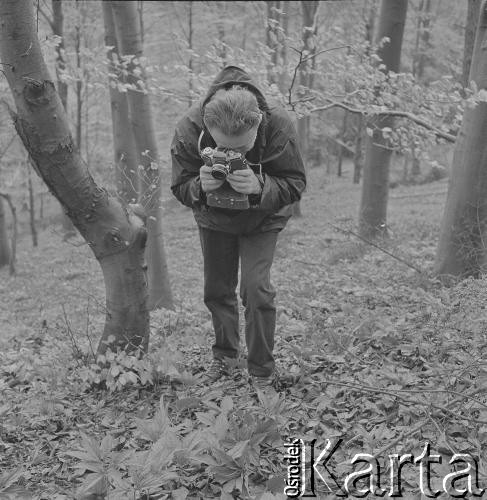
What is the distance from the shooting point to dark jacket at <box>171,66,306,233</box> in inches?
132

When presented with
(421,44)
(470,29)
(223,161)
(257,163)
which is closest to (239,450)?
(223,161)

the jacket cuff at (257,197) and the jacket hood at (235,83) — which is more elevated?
the jacket hood at (235,83)

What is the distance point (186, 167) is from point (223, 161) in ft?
1.60

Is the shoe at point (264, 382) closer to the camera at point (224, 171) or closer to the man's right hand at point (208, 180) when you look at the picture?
the camera at point (224, 171)

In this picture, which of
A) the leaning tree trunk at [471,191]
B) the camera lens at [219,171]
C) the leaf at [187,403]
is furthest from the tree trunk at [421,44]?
the leaf at [187,403]

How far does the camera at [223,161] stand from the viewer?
3.14m

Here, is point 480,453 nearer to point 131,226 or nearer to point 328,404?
point 328,404

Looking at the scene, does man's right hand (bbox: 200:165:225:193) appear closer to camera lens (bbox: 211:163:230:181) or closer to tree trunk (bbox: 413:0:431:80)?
camera lens (bbox: 211:163:230:181)

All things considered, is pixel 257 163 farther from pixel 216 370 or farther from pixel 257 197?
pixel 216 370

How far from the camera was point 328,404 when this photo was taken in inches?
134

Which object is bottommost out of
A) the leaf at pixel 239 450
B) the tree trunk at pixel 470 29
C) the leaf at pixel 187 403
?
the leaf at pixel 187 403

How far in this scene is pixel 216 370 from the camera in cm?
396

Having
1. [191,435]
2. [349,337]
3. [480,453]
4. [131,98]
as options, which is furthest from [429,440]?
[131,98]

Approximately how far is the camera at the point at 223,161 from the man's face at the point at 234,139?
0.04 m
